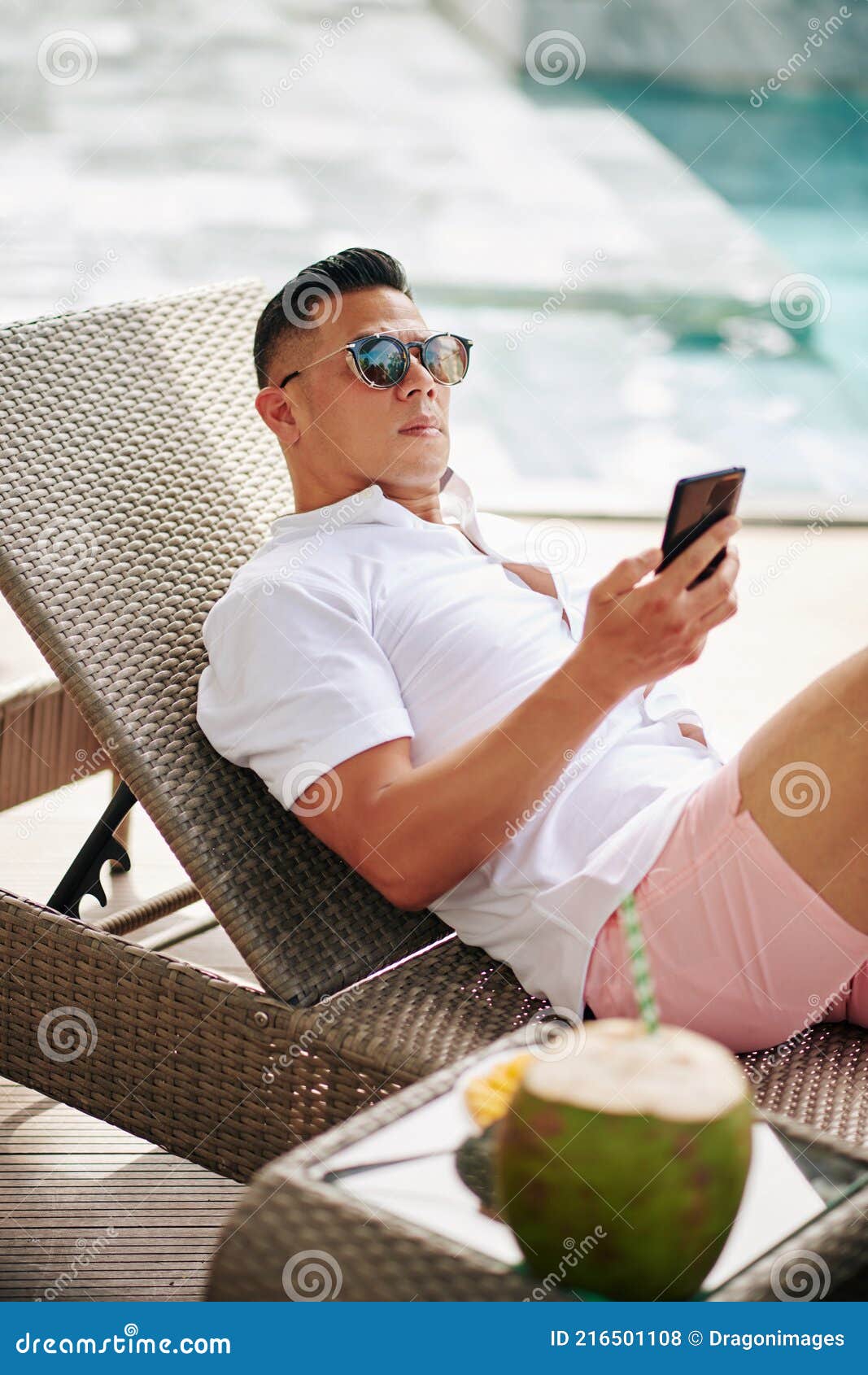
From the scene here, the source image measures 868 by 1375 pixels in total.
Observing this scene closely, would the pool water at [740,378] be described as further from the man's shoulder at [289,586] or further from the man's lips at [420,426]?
the man's shoulder at [289,586]

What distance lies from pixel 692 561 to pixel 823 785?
27 centimetres

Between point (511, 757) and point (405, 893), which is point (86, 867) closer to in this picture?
point (405, 893)

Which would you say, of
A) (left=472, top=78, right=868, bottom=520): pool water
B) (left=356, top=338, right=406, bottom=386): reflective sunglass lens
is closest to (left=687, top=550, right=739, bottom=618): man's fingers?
(left=356, top=338, right=406, bottom=386): reflective sunglass lens

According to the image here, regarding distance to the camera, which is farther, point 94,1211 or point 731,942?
point 94,1211

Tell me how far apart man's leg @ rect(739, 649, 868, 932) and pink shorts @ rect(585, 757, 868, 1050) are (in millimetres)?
15

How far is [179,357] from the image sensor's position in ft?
7.60

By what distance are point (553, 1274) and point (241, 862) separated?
835mm

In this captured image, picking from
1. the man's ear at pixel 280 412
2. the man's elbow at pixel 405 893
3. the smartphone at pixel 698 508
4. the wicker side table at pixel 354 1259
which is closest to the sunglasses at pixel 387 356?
the man's ear at pixel 280 412

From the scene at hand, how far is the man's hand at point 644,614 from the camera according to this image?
1.56m

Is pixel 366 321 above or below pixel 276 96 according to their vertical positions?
above

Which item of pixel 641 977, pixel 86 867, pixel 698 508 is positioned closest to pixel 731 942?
pixel 698 508

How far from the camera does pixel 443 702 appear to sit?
182 centimetres

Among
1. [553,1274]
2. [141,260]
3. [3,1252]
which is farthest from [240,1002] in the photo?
[141,260]

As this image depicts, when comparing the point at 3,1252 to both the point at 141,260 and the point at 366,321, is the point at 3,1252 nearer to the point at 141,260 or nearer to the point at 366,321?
the point at 366,321
